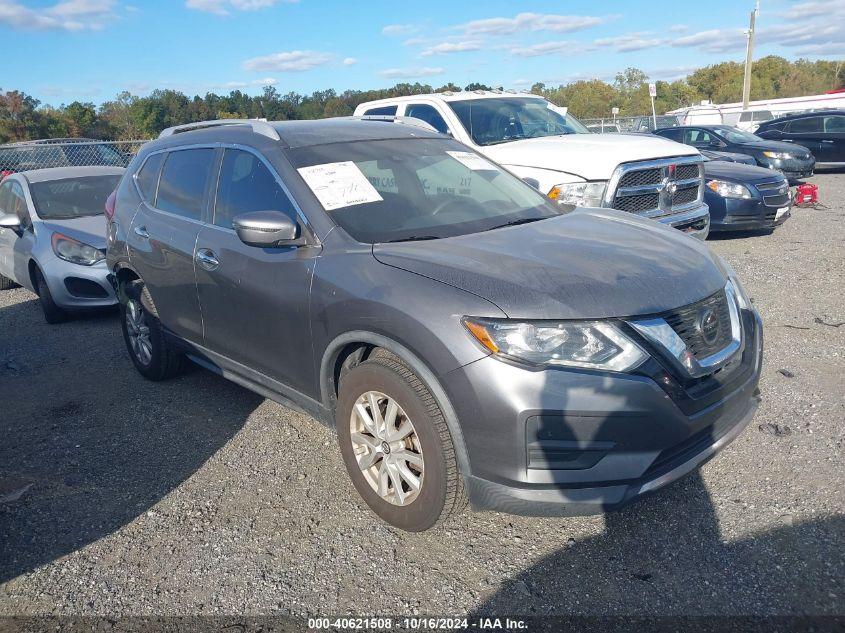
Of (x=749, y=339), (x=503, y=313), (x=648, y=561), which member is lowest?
(x=648, y=561)

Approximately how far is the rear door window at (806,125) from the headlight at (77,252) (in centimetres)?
1752

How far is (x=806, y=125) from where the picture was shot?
17.5 m

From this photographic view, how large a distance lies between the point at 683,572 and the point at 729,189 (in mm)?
7445

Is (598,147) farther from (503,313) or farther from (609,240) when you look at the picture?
(503,313)

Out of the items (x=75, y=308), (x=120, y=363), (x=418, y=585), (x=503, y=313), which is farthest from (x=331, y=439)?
(x=75, y=308)

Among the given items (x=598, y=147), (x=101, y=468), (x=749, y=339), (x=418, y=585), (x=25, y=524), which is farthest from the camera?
(x=598, y=147)

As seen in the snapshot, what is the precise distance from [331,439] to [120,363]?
8.77ft

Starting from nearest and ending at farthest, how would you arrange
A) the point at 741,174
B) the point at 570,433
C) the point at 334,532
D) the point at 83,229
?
the point at 570,433 < the point at 334,532 < the point at 83,229 < the point at 741,174

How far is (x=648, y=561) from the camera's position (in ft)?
9.30

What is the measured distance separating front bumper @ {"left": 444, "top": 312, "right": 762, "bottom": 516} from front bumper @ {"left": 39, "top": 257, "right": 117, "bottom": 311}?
5.50 m

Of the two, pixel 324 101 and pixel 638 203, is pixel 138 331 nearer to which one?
pixel 638 203

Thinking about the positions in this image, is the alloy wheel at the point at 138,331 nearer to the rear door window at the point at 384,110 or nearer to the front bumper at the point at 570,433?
the front bumper at the point at 570,433

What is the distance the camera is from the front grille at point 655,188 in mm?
6371

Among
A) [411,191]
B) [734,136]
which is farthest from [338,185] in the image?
[734,136]
